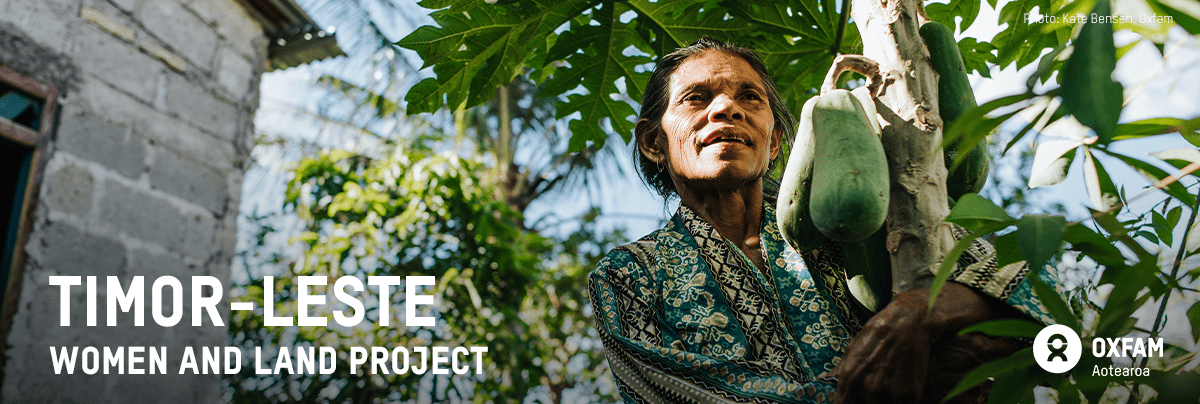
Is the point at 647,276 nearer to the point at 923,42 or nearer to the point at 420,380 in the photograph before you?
the point at 923,42

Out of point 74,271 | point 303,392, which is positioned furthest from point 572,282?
point 74,271

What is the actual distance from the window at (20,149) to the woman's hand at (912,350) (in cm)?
317

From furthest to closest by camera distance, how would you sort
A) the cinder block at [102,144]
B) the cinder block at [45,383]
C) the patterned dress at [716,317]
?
the cinder block at [102,144], the cinder block at [45,383], the patterned dress at [716,317]

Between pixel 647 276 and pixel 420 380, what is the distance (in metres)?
3.56

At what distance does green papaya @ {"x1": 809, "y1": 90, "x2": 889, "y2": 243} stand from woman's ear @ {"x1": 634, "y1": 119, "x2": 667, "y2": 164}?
761mm

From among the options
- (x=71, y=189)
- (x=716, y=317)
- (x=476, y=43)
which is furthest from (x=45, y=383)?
(x=716, y=317)

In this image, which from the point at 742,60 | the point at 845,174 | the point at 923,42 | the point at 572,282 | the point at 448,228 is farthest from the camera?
the point at 572,282

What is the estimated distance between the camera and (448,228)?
498cm

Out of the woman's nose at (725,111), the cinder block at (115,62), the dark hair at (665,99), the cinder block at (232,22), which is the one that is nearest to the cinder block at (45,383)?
the cinder block at (115,62)

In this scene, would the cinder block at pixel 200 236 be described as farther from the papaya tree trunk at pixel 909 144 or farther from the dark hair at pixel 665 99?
the papaya tree trunk at pixel 909 144

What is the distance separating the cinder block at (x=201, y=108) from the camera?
149 inches

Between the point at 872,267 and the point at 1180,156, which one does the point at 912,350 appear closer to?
the point at 872,267

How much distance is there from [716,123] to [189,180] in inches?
127

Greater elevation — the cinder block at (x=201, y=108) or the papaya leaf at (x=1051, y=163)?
the cinder block at (x=201, y=108)
